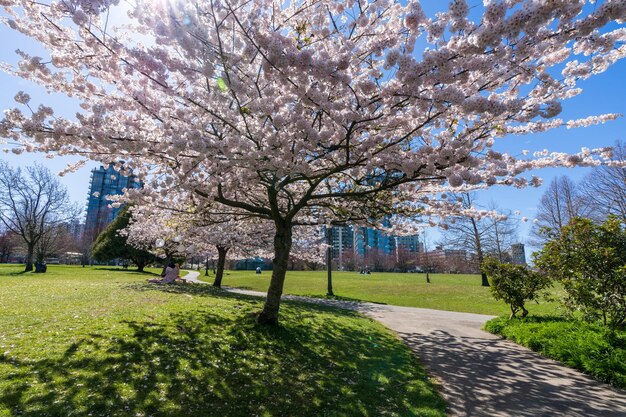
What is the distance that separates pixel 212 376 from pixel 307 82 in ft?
15.7

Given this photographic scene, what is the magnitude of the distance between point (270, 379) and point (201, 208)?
5.64 meters

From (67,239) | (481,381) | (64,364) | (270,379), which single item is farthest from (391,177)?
(67,239)

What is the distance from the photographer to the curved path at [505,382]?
186 inches

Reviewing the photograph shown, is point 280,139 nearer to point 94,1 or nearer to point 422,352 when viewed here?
point 94,1

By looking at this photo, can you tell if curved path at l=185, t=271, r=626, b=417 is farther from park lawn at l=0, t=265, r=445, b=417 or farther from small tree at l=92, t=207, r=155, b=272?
small tree at l=92, t=207, r=155, b=272

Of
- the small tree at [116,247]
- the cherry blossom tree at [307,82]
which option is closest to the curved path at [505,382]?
the cherry blossom tree at [307,82]

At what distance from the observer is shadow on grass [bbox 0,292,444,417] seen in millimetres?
3934

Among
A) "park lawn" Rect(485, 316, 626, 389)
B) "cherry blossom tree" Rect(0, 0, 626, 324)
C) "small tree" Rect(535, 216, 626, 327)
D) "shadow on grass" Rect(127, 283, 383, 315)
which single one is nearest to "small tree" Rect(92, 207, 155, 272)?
"shadow on grass" Rect(127, 283, 383, 315)

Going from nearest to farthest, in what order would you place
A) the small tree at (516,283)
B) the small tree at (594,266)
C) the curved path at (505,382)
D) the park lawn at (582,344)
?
the curved path at (505,382) → the park lawn at (582,344) → the small tree at (594,266) → the small tree at (516,283)

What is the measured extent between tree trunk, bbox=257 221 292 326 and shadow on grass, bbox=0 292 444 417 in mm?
455

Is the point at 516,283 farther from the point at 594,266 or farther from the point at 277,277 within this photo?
the point at 277,277

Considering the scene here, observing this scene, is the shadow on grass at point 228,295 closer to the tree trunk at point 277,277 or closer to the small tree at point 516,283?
the tree trunk at point 277,277

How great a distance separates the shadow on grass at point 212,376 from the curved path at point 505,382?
0.55 metres

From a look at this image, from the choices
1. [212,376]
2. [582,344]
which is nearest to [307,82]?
[212,376]
